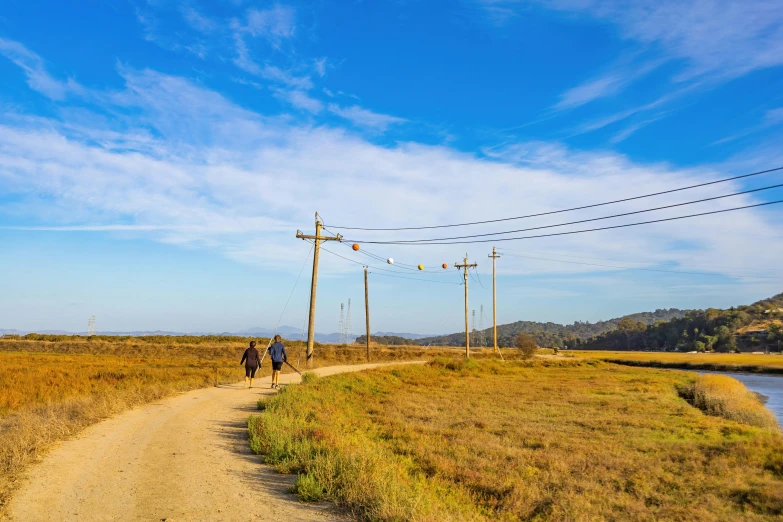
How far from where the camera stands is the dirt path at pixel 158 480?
7.02 m

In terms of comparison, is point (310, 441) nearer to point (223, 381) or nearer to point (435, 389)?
point (223, 381)

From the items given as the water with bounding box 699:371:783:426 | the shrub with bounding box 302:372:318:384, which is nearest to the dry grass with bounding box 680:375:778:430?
the water with bounding box 699:371:783:426

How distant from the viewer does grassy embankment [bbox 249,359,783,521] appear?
8.47m

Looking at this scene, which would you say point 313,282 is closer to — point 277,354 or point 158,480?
point 277,354

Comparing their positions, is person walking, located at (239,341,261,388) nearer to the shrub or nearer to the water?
the shrub

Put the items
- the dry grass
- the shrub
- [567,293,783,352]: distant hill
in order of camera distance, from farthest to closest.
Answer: [567,293,783,352]: distant hill, the shrub, the dry grass

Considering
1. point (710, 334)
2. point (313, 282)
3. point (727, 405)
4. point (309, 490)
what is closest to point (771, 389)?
point (727, 405)

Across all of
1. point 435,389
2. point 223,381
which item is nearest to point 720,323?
point 435,389

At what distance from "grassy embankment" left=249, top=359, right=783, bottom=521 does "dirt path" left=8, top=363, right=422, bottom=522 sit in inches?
22.9

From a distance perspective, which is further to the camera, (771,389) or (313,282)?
(771,389)

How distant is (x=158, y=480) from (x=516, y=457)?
8233 millimetres

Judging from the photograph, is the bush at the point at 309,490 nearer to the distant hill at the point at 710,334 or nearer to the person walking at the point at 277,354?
the person walking at the point at 277,354

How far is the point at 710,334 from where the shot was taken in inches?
5846

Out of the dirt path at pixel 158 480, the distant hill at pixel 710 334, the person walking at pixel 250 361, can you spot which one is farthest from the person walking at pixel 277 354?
the distant hill at pixel 710 334
